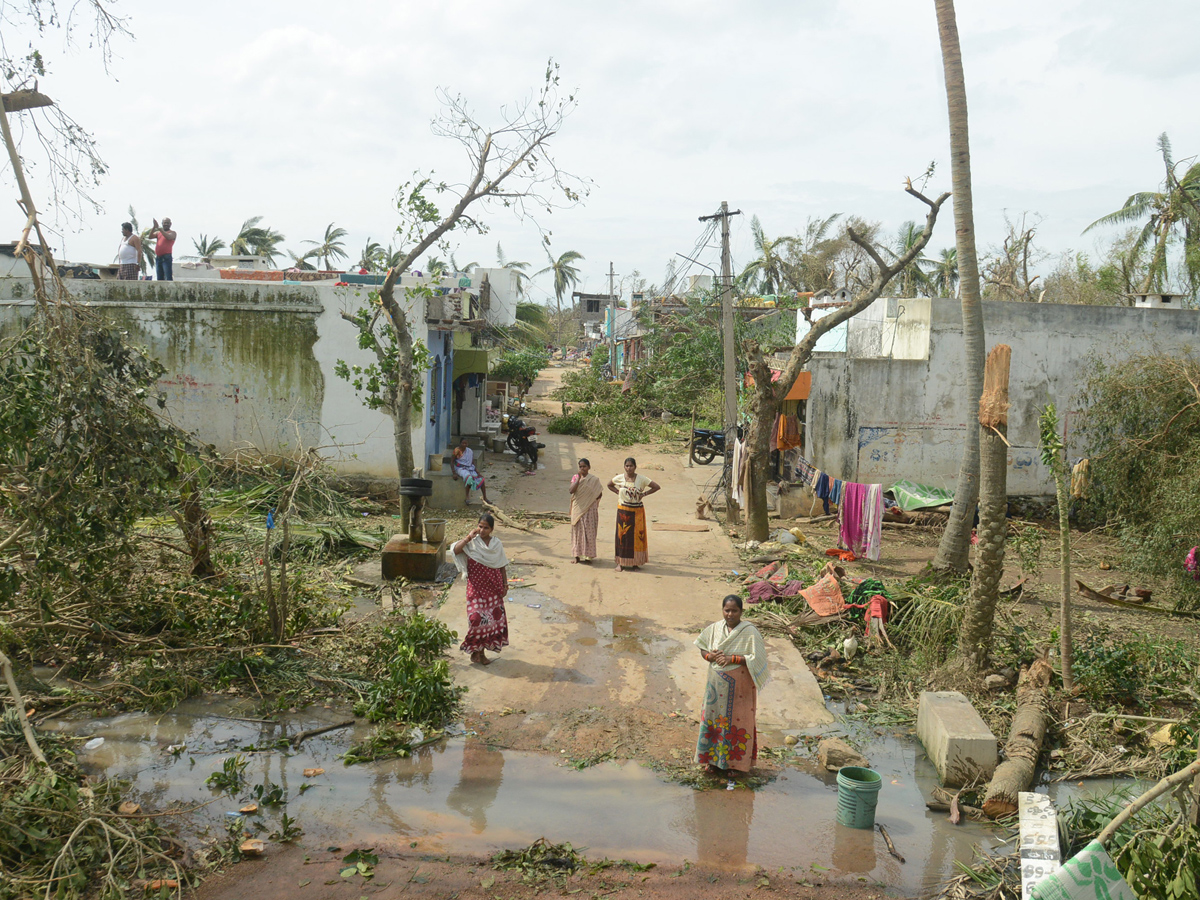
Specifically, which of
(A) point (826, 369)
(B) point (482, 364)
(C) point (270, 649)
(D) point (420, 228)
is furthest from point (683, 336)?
(C) point (270, 649)

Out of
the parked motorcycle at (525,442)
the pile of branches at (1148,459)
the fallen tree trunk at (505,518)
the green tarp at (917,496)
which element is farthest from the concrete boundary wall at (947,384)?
the parked motorcycle at (525,442)

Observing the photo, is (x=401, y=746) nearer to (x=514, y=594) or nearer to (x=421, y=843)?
(x=421, y=843)

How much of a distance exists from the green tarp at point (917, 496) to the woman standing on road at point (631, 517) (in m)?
5.38

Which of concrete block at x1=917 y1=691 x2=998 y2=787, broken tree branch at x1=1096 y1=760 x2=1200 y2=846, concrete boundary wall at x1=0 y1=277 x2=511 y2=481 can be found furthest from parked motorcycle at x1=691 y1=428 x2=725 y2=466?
broken tree branch at x1=1096 y1=760 x2=1200 y2=846

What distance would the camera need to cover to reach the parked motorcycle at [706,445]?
2075cm

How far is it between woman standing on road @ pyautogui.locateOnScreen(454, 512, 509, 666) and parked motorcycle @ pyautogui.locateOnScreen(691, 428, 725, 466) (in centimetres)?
1357

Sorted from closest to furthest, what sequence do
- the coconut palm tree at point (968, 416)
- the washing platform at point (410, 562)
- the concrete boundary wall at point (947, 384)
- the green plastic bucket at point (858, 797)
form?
the green plastic bucket at point (858, 797) < the coconut palm tree at point (968, 416) < the washing platform at point (410, 562) < the concrete boundary wall at point (947, 384)

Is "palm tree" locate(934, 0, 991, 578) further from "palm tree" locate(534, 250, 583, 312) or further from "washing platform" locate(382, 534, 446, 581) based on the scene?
"palm tree" locate(534, 250, 583, 312)

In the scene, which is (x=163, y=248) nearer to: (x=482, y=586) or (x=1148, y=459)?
(x=482, y=586)

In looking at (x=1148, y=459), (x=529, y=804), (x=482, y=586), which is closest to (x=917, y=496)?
(x=1148, y=459)

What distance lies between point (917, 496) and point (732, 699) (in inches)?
371

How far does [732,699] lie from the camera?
223 inches

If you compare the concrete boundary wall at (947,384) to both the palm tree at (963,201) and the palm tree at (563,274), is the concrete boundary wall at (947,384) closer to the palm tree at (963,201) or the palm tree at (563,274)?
the palm tree at (963,201)

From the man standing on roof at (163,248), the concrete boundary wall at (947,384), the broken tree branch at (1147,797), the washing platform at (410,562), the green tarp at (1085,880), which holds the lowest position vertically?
the green tarp at (1085,880)
